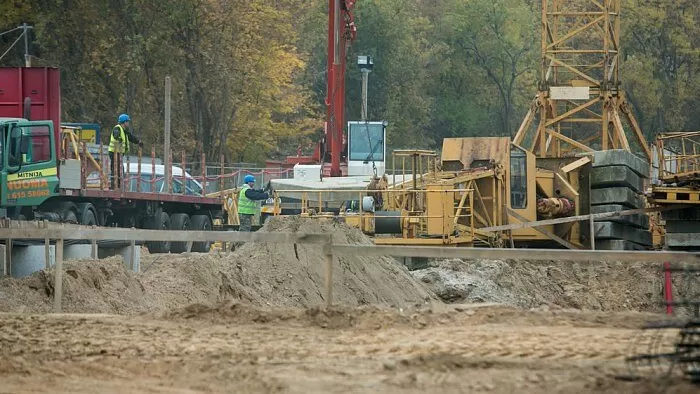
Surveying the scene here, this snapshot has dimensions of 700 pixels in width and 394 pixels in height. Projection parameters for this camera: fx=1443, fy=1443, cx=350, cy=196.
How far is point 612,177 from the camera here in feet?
105

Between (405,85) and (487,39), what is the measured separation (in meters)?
7.31

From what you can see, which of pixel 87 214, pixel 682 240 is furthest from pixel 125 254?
pixel 682 240

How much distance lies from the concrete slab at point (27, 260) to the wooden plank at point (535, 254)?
21.3 ft

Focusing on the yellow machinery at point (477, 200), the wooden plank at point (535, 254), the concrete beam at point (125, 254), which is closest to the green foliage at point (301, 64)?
the yellow machinery at point (477, 200)

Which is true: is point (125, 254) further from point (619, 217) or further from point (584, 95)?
point (584, 95)

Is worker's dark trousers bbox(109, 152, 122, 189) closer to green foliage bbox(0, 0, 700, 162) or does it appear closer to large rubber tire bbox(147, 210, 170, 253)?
large rubber tire bbox(147, 210, 170, 253)

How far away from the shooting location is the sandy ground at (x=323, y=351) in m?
10.6

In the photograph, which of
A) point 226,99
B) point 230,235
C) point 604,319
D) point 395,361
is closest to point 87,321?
point 230,235

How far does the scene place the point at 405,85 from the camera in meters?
80.7

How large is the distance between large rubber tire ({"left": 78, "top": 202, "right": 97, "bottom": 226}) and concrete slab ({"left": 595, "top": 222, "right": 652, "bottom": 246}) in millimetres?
11394

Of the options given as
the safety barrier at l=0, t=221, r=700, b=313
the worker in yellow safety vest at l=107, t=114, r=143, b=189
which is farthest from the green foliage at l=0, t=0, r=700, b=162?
the safety barrier at l=0, t=221, r=700, b=313

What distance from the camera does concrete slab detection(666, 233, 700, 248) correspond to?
92.9 ft

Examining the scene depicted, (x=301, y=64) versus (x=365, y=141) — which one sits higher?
(x=301, y=64)

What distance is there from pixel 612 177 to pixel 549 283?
308cm
